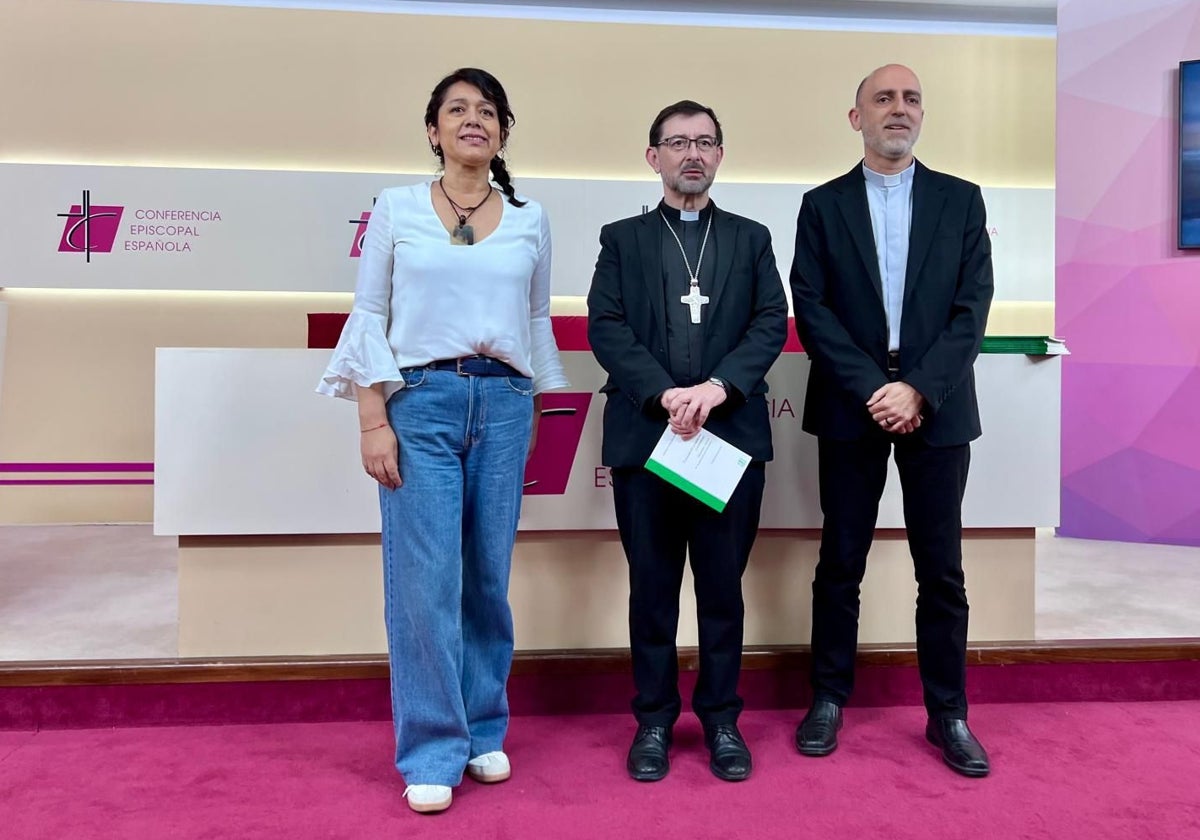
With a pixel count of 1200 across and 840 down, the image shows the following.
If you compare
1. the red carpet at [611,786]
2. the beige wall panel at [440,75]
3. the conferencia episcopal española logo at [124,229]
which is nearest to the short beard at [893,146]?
the red carpet at [611,786]

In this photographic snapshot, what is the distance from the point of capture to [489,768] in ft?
6.14

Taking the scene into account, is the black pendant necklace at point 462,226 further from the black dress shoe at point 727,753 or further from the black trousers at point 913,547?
the black dress shoe at point 727,753

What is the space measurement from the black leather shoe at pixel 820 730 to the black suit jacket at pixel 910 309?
0.64 metres

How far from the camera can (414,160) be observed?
5340mm

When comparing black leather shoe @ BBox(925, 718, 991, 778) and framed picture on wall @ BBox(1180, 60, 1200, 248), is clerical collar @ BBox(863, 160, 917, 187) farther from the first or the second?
framed picture on wall @ BBox(1180, 60, 1200, 248)

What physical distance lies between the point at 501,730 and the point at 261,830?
1.66 feet

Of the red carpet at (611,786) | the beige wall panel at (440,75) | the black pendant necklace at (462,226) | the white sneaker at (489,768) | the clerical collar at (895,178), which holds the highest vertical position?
the beige wall panel at (440,75)

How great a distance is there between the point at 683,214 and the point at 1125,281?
12.2ft

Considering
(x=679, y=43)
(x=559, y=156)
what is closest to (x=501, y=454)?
(x=559, y=156)

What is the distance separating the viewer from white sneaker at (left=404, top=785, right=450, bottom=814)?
67.8 inches

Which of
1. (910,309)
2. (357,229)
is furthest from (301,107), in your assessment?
(910,309)

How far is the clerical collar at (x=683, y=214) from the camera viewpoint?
2.01m

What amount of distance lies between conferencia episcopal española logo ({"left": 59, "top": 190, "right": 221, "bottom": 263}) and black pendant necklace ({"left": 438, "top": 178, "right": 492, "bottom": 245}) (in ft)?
12.7

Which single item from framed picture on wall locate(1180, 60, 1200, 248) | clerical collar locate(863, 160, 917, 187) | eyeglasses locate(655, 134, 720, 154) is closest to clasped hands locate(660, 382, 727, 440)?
eyeglasses locate(655, 134, 720, 154)
